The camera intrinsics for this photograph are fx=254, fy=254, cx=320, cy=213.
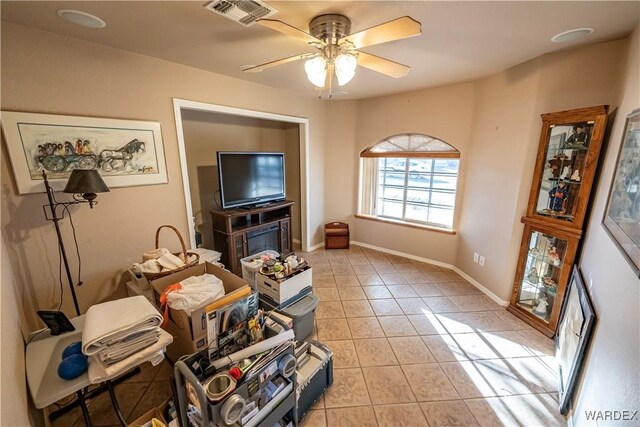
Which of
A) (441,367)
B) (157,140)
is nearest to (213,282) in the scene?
(157,140)

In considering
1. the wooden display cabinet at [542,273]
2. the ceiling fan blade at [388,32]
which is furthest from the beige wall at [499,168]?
the ceiling fan blade at [388,32]

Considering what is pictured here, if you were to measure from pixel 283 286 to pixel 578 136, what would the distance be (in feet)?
8.59

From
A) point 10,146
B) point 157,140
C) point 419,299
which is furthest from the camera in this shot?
point 419,299

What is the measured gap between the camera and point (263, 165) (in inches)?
131

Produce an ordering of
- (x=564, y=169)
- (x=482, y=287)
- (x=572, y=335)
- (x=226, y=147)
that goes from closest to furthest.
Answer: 1. (x=572, y=335)
2. (x=564, y=169)
3. (x=482, y=287)
4. (x=226, y=147)

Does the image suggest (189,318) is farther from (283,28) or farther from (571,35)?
(571,35)

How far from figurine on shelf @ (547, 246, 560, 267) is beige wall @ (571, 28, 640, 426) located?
0.96 ft

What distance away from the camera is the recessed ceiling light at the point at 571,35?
1668mm

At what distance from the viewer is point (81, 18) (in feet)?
4.96

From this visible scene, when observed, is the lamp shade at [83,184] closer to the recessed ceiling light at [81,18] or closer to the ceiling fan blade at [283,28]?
the recessed ceiling light at [81,18]

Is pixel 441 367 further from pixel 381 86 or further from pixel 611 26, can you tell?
pixel 381 86

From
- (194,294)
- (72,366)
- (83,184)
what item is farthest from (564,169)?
(83,184)

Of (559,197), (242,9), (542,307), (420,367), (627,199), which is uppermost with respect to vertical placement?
(242,9)

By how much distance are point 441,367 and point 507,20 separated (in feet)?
7.84
